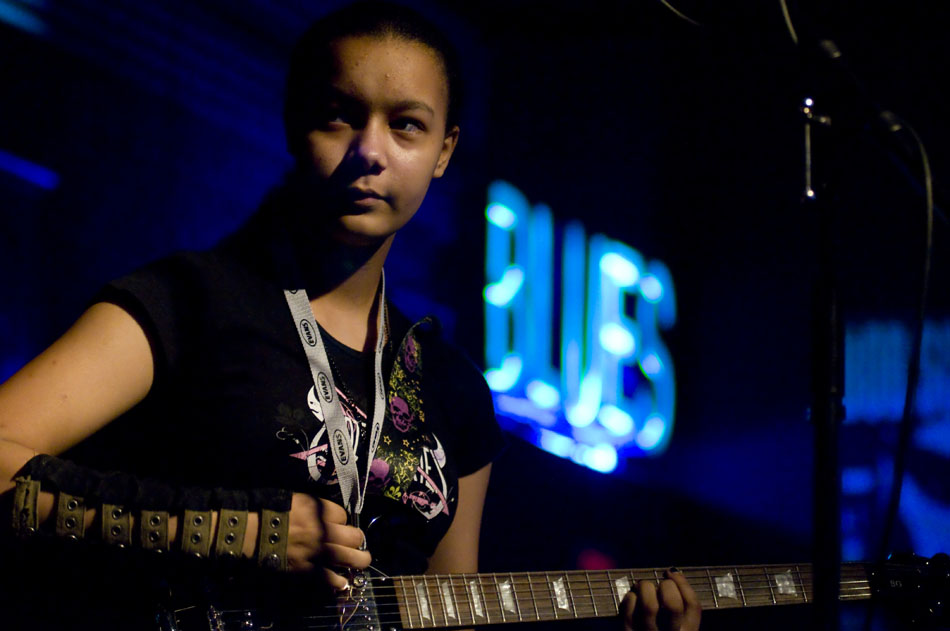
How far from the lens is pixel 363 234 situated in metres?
1.66

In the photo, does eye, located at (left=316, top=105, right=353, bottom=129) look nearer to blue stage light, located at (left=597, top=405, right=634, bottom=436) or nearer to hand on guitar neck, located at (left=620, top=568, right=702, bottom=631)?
Result: hand on guitar neck, located at (left=620, top=568, right=702, bottom=631)

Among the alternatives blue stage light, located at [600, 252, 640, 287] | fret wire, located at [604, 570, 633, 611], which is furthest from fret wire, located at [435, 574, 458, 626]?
blue stage light, located at [600, 252, 640, 287]

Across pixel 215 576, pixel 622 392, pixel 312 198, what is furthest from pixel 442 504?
pixel 622 392

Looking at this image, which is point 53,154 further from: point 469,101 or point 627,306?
point 627,306

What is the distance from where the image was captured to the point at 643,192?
3744 millimetres

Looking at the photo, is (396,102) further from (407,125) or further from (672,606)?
(672,606)

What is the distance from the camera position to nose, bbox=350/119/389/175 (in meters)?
1.59

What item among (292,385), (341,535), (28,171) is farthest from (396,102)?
(28,171)

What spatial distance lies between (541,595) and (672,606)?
1.05 feet

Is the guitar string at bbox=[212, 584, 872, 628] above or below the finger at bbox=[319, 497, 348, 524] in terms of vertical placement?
below

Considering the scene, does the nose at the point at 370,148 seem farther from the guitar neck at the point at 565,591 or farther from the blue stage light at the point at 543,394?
the blue stage light at the point at 543,394

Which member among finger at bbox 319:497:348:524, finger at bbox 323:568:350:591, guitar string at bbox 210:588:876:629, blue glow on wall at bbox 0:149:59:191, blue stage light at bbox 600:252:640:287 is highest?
blue stage light at bbox 600:252:640:287

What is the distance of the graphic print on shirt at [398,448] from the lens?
1540 mm

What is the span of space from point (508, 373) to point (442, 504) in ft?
5.59
